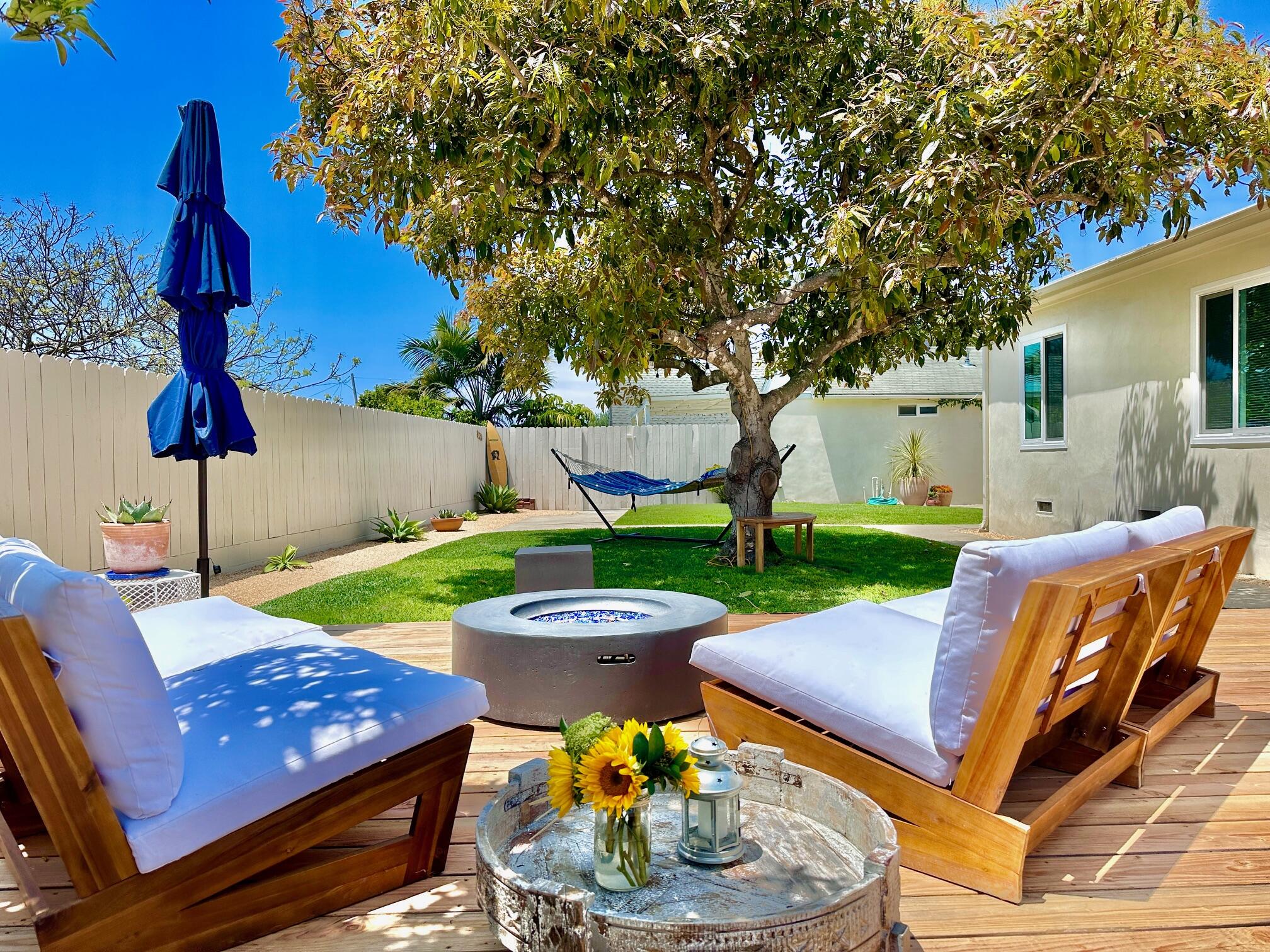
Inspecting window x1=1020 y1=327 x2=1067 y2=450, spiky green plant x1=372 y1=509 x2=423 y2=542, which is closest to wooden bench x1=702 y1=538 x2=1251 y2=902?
window x1=1020 y1=327 x2=1067 y2=450

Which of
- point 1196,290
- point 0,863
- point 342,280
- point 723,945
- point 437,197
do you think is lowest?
point 0,863

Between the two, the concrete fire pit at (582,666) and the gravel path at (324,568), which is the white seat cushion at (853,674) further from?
the gravel path at (324,568)

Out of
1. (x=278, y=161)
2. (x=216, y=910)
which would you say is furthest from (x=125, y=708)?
(x=278, y=161)

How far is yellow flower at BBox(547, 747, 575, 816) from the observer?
1210 millimetres

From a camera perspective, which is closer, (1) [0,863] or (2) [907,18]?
(1) [0,863]

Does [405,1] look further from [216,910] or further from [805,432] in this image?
[805,432]

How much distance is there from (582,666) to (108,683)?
1478 millimetres

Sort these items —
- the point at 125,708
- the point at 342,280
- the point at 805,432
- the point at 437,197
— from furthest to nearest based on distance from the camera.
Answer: the point at 342,280
the point at 805,432
the point at 437,197
the point at 125,708

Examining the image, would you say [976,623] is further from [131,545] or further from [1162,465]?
[1162,465]

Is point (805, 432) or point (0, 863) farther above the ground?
point (805, 432)

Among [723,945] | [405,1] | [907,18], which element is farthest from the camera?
[907,18]

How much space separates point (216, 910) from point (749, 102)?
5.68 m

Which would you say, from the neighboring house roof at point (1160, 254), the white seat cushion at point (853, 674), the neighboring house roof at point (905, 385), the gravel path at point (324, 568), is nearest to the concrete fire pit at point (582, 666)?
the white seat cushion at point (853, 674)

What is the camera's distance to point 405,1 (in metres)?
4.96
